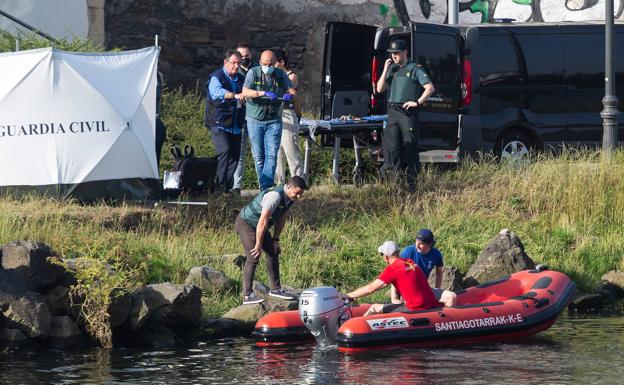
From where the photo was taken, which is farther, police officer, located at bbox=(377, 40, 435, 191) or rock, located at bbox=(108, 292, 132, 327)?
police officer, located at bbox=(377, 40, 435, 191)

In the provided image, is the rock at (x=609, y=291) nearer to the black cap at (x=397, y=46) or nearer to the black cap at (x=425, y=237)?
the black cap at (x=425, y=237)

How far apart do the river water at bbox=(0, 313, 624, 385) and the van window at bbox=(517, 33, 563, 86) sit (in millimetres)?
6692

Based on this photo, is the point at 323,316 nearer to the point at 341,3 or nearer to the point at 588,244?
the point at 588,244

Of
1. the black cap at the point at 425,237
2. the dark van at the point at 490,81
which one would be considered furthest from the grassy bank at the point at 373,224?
the black cap at the point at 425,237

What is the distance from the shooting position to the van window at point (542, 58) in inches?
794

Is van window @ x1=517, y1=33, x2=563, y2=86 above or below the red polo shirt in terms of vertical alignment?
above

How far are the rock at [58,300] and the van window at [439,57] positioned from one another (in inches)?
291

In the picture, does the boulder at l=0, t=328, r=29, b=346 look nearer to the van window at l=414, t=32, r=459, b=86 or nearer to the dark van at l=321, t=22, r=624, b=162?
the dark van at l=321, t=22, r=624, b=162

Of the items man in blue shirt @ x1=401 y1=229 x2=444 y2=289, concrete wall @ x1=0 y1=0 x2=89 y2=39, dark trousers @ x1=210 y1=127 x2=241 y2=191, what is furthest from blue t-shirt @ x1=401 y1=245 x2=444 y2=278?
concrete wall @ x1=0 y1=0 x2=89 y2=39

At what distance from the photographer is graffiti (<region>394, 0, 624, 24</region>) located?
89.1 ft

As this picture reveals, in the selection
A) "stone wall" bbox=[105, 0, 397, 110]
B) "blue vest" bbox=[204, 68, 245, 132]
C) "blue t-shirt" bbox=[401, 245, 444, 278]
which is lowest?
"blue t-shirt" bbox=[401, 245, 444, 278]

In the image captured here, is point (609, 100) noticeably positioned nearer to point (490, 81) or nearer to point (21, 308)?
point (490, 81)

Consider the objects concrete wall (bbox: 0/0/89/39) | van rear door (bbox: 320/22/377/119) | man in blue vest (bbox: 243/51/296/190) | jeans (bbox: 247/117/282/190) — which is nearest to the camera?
man in blue vest (bbox: 243/51/296/190)

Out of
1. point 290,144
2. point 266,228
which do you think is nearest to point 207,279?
point 266,228
